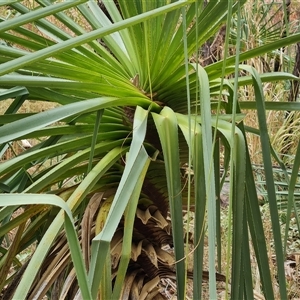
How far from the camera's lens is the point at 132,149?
1.60ft

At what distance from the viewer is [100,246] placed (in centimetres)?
35

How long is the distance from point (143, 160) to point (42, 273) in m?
0.32

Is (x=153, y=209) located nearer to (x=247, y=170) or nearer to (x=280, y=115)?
(x=247, y=170)

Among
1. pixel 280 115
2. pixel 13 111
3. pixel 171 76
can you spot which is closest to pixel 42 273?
pixel 13 111

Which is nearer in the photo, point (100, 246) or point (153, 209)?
point (100, 246)

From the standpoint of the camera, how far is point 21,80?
511 mm

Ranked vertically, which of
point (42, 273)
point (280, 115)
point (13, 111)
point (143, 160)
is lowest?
point (42, 273)

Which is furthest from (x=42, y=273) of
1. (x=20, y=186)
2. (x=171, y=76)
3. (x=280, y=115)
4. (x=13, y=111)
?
(x=280, y=115)

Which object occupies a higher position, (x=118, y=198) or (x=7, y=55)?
(x=7, y=55)

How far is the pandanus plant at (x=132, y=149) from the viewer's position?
484 mm

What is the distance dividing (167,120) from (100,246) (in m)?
0.26

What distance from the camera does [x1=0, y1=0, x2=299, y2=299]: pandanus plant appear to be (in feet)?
1.59

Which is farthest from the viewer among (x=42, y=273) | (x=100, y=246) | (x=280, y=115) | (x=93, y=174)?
(x=280, y=115)

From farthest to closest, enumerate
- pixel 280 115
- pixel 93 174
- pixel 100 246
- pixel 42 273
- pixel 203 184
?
pixel 280 115, pixel 42 273, pixel 93 174, pixel 203 184, pixel 100 246
